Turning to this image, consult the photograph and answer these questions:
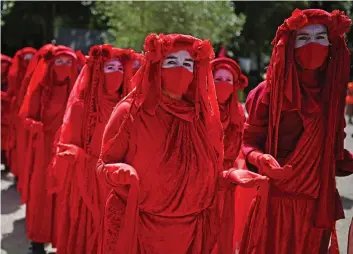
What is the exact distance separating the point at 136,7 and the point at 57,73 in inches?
405

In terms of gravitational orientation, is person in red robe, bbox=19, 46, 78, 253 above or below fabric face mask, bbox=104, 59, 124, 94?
below

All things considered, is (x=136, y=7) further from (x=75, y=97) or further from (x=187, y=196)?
(x=187, y=196)

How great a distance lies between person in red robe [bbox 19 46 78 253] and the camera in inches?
203

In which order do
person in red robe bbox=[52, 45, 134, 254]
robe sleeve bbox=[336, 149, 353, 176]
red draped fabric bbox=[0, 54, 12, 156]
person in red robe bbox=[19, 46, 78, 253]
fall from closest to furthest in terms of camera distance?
1. robe sleeve bbox=[336, 149, 353, 176]
2. person in red robe bbox=[52, 45, 134, 254]
3. person in red robe bbox=[19, 46, 78, 253]
4. red draped fabric bbox=[0, 54, 12, 156]

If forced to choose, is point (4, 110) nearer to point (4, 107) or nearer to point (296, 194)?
point (4, 107)

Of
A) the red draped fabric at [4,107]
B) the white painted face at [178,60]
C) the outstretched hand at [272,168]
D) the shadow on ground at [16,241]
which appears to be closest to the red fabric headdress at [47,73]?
the shadow on ground at [16,241]

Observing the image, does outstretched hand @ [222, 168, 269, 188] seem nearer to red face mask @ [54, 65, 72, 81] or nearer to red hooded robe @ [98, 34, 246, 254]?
red hooded robe @ [98, 34, 246, 254]

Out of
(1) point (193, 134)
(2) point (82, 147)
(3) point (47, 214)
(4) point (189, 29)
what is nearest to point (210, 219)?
(1) point (193, 134)

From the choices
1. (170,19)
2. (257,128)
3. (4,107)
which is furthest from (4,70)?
(257,128)

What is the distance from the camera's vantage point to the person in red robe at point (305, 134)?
10.3 feet

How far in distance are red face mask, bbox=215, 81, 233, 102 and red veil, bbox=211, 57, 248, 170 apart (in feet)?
0.21

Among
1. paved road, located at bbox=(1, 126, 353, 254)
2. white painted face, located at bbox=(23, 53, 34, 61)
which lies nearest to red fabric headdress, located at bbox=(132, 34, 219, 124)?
paved road, located at bbox=(1, 126, 353, 254)

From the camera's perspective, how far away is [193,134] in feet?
9.66

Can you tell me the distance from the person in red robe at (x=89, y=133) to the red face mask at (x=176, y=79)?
1320 millimetres
